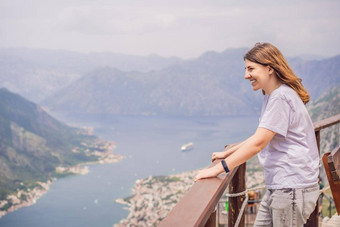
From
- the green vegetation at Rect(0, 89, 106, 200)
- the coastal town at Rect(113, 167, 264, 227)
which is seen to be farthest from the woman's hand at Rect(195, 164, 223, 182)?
the green vegetation at Rect(0, 89, 106, 200)

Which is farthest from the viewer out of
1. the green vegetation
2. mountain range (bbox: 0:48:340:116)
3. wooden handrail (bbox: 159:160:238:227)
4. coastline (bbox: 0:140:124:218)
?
mountain range (bbox: 0:48:340:116)

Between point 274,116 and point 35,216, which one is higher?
point 35,216

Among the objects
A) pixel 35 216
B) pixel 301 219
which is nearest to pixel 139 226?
pixel 35 216

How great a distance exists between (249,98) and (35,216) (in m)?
79.0

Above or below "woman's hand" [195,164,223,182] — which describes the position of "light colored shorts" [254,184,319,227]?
below

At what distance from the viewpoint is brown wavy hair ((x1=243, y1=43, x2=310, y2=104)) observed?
117cm

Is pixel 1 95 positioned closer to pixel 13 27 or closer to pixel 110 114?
pixel 110 114

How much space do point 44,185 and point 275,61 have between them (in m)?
62.8

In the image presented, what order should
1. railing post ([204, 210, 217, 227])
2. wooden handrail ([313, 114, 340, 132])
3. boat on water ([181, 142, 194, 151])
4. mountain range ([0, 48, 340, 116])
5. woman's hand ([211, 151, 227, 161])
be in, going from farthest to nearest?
mountain range ([0, 48, 340, 116])
boat on water ([181, 142, 194, 151])
wooden handrail ([313, 114, 340, 132])
woman's hand ([211, 151, 227, 161])
railing post ([204, 210, 217, 227])

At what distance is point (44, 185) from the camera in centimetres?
6028

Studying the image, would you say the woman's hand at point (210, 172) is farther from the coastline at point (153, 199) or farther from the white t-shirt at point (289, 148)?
the coastline at point (153, 199)

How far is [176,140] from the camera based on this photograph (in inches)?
3305

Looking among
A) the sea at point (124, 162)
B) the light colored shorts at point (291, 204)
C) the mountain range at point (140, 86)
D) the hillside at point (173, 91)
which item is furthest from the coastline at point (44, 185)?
the light colored shorts at point (291, 204)

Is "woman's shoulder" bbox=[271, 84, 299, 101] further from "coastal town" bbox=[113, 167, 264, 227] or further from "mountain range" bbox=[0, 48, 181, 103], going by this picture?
"mountain range" bbox=[0, 48, 181, 103]
